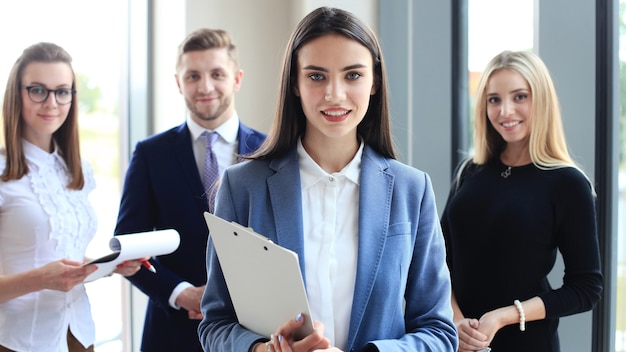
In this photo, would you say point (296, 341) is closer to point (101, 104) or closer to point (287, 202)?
point (287, 202)

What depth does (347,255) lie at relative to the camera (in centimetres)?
150

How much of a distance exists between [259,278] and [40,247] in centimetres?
136

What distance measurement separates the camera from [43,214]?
2.38 m

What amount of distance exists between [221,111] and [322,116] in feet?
3.36

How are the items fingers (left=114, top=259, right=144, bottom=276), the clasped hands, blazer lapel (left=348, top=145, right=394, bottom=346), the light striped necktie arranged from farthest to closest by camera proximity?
1. the light striped necktie
2. fingers (left=114, top=259, right=144, bottom=276)
3. the clasped hands
4. blazer lapel (left=348, top=145, right=394, bottom=346)

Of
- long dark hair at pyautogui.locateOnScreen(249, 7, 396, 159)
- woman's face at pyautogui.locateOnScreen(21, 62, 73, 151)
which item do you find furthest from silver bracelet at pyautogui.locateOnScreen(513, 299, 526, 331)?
woman's face at pyautogui.locateOnScreen(21, 62, 73, 151)

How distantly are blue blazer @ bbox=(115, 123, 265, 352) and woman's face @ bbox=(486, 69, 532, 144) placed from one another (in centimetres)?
106

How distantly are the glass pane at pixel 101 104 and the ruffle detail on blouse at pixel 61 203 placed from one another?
4.02ft

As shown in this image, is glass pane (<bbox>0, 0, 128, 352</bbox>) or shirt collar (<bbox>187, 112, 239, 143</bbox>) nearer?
shirt collar (<bbox>187, 112, 239, 143</bbox>)

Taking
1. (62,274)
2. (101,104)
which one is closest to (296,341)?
(62,274)

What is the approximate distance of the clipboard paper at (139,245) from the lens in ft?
6.75

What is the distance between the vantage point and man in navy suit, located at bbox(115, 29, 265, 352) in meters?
2.29

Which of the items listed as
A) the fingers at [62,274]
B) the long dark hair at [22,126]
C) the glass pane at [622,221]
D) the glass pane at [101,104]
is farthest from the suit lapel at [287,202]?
the glass pane at [101,104]

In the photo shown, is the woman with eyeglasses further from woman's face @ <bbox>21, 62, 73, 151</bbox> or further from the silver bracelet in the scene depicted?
the silver bracelet
